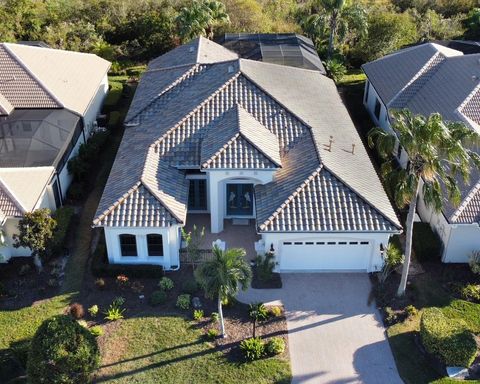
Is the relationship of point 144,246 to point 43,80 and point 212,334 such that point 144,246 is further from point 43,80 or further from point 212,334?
point 43,80

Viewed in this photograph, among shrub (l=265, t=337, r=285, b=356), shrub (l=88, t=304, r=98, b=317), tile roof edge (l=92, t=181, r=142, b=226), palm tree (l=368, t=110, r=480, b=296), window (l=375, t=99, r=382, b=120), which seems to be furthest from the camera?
window (l=375, t=99, r=382, b=120)

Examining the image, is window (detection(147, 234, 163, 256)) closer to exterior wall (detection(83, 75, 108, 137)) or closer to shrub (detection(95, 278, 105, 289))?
shrub (detection(95, 278, 105, 289))

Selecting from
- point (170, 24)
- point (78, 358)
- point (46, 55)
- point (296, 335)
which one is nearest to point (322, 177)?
point (296, 335)

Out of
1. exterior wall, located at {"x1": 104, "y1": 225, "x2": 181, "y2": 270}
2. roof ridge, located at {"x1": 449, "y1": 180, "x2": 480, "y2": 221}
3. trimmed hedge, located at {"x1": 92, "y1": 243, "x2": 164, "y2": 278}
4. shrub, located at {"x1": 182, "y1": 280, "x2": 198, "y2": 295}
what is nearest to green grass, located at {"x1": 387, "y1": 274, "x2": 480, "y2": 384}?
roof ridge, located at {"x1": 449, "y1": 180, "x2": 480, "y2": 221}

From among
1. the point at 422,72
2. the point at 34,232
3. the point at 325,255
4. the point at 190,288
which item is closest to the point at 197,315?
the point at 190,288

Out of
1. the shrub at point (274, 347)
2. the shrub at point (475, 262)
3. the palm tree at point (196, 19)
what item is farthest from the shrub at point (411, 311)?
the palm tree at point (196, 19)
